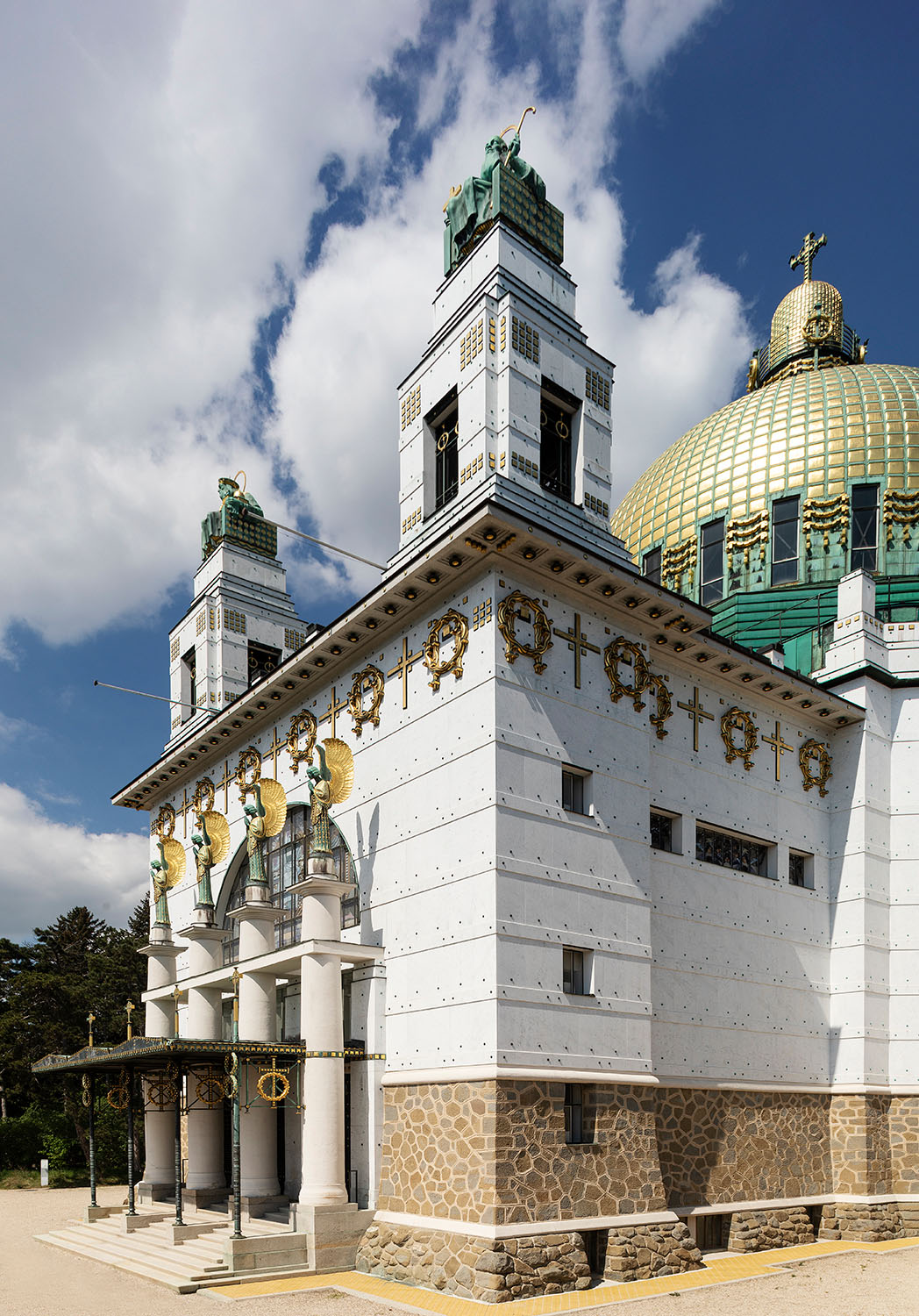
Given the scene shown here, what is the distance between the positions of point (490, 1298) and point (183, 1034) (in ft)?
42.9

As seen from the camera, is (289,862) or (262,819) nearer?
(262,819)

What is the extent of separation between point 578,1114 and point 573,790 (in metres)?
5.44

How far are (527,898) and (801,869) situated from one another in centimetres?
1073

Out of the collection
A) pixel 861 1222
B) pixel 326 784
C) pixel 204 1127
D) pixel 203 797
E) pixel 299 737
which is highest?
pixel 299 737

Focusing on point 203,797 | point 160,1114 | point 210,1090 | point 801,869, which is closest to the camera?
point 210,1090

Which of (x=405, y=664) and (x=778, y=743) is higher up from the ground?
(x=405, y=664)

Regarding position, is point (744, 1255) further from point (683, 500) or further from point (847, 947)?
point (683, 500)

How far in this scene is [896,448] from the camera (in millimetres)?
33625

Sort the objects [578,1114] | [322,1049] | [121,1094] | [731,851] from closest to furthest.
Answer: [578,1114] < [322,1049] < [731,851] < [121,1094]

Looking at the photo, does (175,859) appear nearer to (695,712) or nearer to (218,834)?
(218,834)

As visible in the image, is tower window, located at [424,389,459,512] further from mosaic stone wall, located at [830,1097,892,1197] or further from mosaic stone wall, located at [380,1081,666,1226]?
mosaic stone wall, located at [830,1097,892,1197]

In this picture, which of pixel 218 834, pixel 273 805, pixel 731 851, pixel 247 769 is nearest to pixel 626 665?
pixel 731 851

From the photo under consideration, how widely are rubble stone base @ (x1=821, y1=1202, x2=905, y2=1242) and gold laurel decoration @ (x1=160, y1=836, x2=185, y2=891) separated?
697 inches

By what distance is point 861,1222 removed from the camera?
2342 centimetres
